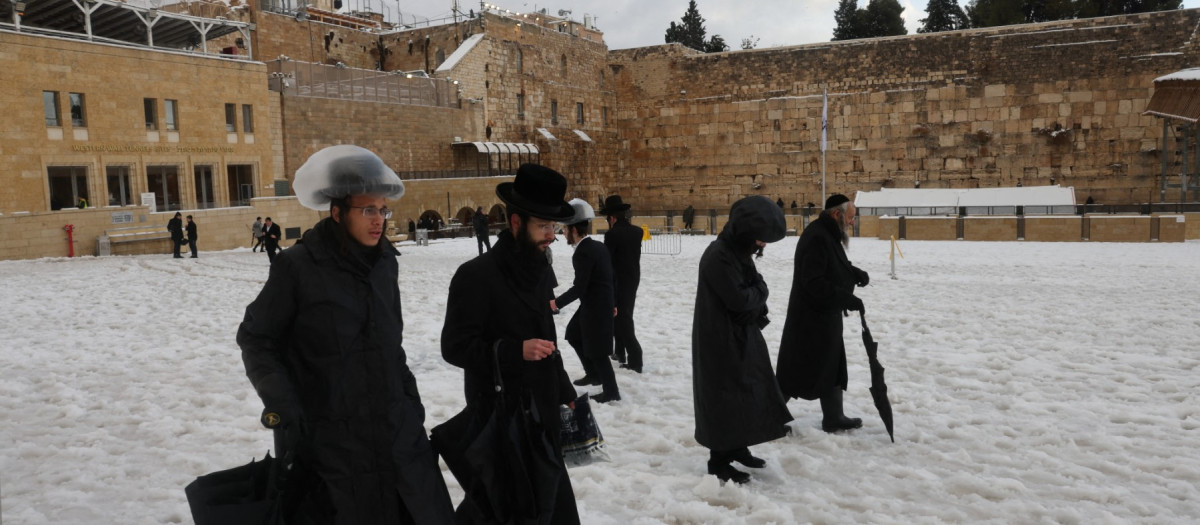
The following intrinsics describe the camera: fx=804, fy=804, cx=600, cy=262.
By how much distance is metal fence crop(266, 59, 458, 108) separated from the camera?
2617cm

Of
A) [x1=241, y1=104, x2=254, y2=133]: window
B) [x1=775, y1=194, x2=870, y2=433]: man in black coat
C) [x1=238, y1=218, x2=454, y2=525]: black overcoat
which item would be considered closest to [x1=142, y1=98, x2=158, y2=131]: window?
[x1=241, y1=104, x2=254, y2=133]: window

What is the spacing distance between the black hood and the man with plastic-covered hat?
2.08 meters

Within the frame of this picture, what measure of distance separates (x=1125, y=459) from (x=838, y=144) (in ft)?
95.4

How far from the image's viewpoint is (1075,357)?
704 cm

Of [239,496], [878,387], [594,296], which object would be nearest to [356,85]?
[594,296]

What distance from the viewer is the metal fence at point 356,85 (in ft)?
85.9

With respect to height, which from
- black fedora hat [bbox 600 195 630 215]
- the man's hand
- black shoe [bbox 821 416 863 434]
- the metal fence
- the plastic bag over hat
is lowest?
black shoe [bbox 821 416 863 434]

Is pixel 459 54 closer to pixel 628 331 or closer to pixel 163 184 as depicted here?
pixel 163 184

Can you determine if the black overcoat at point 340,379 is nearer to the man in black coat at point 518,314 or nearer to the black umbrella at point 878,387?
the man in black coat at point 518,314

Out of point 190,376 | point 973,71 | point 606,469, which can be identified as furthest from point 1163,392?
point 973,71

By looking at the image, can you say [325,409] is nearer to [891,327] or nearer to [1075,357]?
[1075,357]

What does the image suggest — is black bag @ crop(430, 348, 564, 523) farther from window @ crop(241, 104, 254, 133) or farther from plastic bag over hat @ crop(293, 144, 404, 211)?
window @ crop(241, 104, 254, 133)

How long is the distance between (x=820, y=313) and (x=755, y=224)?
1.10 meters

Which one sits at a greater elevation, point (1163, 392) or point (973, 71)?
point (973, 71)
